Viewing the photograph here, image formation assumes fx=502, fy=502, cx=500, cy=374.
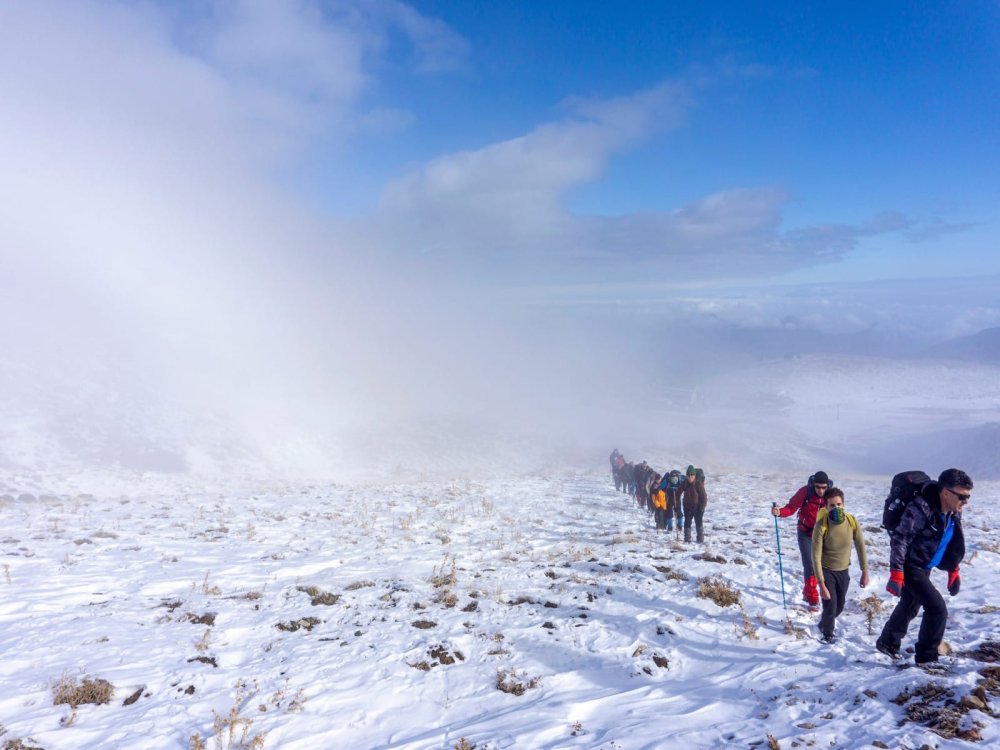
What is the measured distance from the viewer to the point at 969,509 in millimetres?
18406

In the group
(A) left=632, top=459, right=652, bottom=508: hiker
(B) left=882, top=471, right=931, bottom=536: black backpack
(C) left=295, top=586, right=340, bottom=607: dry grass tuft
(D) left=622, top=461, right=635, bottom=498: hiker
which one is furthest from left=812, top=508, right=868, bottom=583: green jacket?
(D) left=622, top=461, right=635, bottom=498: hiker

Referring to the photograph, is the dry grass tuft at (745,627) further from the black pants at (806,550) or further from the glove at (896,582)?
the glove at (896,582)

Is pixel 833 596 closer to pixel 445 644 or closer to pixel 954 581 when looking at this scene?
pixel 954 581

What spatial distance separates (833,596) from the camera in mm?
7117

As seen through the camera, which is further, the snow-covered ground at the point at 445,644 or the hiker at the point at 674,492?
the hiker at the point at 674,492

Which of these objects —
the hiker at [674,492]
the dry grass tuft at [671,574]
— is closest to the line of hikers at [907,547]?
the dry grass tuft at [671,574]

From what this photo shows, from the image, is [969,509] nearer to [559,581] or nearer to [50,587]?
[559,581]

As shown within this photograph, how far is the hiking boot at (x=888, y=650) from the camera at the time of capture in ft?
20.8

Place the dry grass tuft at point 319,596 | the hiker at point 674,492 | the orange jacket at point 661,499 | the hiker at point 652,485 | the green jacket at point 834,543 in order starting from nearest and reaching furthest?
the green jacket at point 834,543
the dry grass tuft at point 319,596
the hiker at point 674,492
the orange jacket at point 661,499
the hiker at point 652,485

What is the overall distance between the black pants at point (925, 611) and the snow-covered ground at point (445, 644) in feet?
0.92

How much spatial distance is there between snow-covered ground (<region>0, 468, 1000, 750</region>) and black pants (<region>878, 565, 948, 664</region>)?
0.28 metres

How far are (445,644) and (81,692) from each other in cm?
447

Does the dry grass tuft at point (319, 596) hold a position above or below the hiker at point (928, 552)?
below

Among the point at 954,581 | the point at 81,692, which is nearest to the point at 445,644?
the point at 81,692
